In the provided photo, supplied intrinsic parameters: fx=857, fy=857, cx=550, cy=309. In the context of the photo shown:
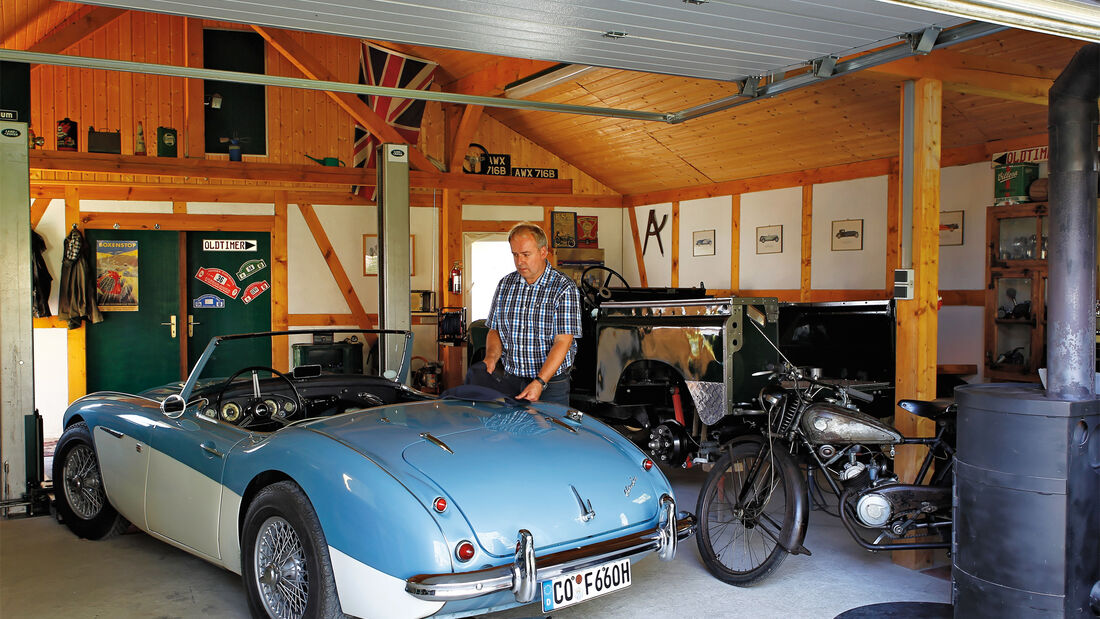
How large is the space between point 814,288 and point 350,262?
550 cm

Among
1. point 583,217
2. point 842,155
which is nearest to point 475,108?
point 583,217

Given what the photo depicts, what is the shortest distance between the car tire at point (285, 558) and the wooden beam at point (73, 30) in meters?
7.74

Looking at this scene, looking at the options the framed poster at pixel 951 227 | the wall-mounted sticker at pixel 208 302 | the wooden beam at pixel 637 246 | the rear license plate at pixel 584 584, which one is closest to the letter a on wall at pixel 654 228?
the wooden beam at pixel 637 246

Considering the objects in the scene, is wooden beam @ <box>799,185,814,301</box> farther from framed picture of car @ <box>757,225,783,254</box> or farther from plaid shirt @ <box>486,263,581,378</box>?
plaid shirt @ <box>486,263,581,378</box>

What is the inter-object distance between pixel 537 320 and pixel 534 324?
0.08 feet

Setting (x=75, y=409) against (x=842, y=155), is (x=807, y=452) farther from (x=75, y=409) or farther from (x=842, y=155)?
(x=842, y=155)

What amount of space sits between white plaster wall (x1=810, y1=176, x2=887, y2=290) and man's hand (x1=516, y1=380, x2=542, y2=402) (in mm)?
5114

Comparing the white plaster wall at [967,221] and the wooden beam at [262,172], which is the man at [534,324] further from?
the wooden beam at [262,172]

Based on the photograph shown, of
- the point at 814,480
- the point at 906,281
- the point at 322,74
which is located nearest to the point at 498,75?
the point at 322,74

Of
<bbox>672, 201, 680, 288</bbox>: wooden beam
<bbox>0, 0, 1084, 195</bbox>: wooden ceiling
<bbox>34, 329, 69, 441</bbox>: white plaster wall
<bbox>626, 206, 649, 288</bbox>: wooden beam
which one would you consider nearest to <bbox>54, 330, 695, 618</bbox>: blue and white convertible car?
<bbox>0, 0, 1084, 195</bbox>: wooden ceiling

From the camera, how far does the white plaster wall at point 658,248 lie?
35.5ft

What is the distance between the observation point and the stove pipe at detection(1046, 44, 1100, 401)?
312 cm

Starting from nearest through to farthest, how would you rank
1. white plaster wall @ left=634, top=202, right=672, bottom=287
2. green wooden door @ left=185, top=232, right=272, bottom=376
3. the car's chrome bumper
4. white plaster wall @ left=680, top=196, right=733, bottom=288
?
the car's chrome bumper → white plaster wall @ left=680, top=196, right=733, bottom=288 → green wooden door @ left=185, top=232, right=272, bottom=376 → white plaster wall @ left=634, top=202, right=672, bottom=287

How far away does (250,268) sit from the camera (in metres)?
10.3
